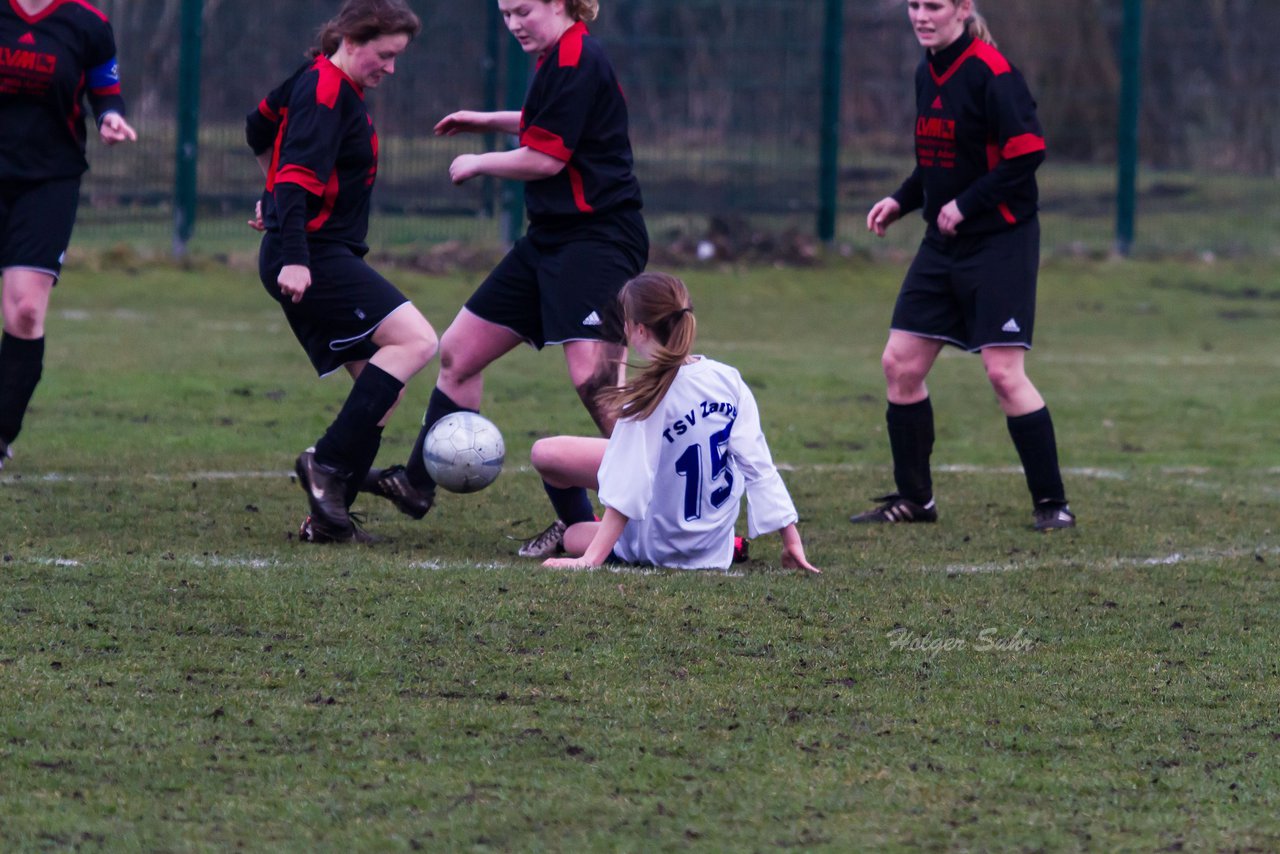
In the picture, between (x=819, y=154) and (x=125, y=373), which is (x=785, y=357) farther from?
(x=819, y=154)

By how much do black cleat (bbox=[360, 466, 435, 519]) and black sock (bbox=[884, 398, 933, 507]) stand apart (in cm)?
181

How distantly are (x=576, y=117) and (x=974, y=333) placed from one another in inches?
70.9

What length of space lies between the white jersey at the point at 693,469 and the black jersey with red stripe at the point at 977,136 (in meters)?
1.67

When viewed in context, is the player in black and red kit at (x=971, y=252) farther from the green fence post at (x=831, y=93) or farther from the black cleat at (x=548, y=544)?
the green fence post at (x=831, y=93)

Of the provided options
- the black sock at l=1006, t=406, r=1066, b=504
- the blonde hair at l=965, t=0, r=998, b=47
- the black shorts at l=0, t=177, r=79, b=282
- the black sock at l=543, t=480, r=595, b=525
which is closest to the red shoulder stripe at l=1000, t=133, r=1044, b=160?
the blonde hair at l=965, t=0, r=998, b=47

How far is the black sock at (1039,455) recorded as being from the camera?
650cm

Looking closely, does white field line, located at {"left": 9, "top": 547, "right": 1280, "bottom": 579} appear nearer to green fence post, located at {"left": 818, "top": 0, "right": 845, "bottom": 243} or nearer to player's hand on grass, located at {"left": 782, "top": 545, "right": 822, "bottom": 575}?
player's hand on grass, located at {"left": 782, "top": 545, "right": 822, "bottom": 575}

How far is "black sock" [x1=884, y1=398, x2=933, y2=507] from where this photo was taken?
6.62 meters

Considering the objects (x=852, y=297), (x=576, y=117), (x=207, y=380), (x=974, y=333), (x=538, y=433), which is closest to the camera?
(x=576, y=117)

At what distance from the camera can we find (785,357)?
1139cm

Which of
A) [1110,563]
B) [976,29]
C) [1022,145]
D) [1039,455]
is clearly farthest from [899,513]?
[976,29]

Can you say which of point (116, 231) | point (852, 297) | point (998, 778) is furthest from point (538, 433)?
point (116, 231)

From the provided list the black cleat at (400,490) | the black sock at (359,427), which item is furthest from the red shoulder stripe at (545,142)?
the black cleat at (400,490)

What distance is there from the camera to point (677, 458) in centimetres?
523
